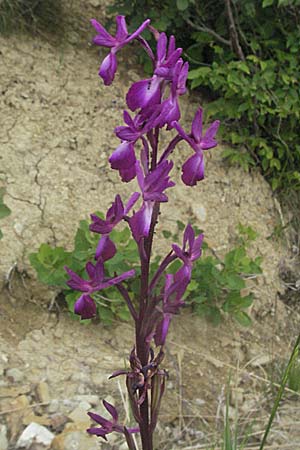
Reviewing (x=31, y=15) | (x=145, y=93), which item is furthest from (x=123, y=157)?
(x=31, y=15)

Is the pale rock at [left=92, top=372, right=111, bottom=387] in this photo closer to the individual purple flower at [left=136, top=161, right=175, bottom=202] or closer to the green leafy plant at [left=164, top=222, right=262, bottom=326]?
the green leafy plant at [left=164, top=222, right=262, bottom=326]

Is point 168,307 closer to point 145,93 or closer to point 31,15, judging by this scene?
point 145,93

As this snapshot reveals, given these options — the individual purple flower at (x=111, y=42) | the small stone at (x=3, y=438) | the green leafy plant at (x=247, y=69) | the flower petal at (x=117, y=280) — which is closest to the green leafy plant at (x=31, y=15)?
the green leafy plant at (x=247, y=69)

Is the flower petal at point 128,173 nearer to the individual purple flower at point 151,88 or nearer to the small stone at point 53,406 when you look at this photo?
the individual purple flower at point 151,88

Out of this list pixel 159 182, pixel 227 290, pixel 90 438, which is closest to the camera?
pixel 159 182

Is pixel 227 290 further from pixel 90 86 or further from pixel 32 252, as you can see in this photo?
pixel 90 86

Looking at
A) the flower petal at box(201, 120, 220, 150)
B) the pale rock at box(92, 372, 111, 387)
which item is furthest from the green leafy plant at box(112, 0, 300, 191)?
the flower petal at box(201, 120, 220, 150)

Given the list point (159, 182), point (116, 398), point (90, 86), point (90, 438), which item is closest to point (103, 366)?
point (116, 398)
